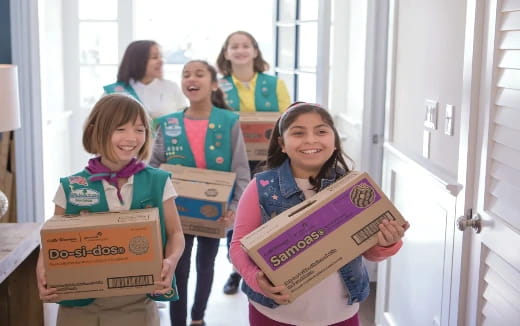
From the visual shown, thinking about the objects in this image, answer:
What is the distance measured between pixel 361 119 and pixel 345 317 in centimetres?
217

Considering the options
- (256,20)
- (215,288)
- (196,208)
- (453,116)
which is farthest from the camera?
(256,20)

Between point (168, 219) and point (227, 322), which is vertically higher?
point (168, 219)

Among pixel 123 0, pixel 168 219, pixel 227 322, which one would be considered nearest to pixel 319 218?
pixel 168 219

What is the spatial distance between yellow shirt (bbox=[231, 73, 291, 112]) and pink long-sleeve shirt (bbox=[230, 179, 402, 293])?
1930 millimetres

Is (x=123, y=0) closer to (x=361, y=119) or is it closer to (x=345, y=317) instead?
(x=361, y=119)

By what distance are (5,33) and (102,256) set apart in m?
2.19

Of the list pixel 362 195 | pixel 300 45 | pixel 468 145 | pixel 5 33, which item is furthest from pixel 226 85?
pixel 362 195

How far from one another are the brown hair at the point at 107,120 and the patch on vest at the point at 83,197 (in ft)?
0.38

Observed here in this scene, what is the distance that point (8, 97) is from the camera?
284 centimetres

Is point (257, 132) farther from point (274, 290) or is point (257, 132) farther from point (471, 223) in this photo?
point (274, 290)

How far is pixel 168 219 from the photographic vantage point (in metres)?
2.10

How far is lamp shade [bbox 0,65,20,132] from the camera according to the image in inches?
111

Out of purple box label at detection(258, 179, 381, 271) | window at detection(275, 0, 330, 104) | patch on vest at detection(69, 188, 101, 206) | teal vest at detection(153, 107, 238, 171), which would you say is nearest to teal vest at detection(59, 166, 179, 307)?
patch on vest at detection(69, 188, 101, 206)

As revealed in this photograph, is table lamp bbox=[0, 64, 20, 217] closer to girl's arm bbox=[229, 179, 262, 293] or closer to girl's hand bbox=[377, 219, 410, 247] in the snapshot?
girl's arm bbox=[229, 179, 262, 293]
